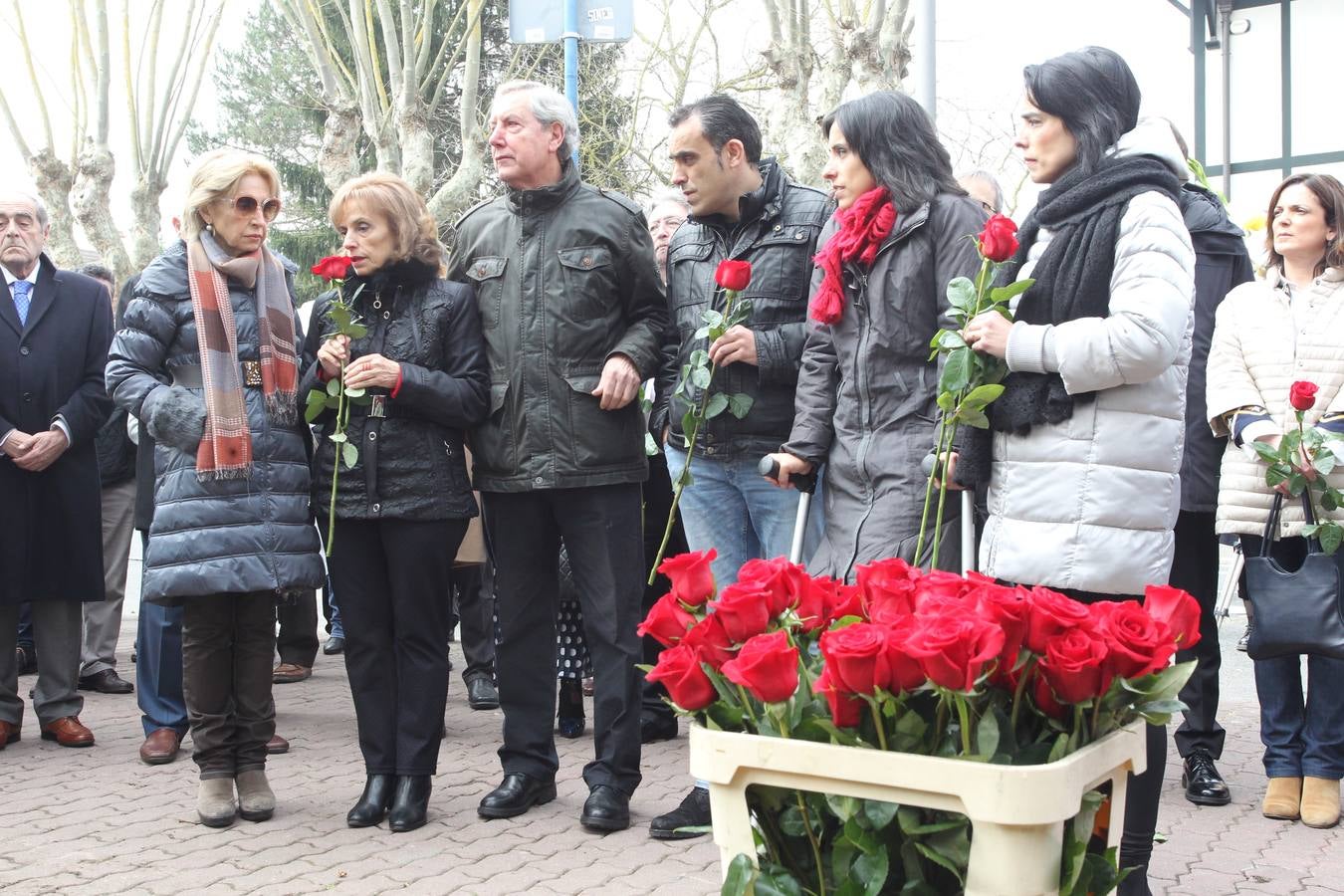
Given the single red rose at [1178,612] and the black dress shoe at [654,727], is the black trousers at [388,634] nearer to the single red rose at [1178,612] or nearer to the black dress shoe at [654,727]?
the black dress shoe at [654,727]

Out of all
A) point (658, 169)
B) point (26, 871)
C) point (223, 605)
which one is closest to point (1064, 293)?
point (223, 605)

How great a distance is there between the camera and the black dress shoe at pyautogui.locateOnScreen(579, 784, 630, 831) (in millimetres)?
4512

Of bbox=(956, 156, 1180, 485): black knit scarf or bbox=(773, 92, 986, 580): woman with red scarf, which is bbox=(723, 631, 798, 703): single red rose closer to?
bbox=(956, 156, 1180, 485): black knit scarf

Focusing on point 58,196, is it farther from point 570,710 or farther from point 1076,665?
point 1076,665

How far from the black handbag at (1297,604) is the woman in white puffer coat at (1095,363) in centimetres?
150

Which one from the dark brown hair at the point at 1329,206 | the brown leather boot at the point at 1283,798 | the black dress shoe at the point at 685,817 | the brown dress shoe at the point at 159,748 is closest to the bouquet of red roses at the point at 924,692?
the black dress shoe at the point at 685,817

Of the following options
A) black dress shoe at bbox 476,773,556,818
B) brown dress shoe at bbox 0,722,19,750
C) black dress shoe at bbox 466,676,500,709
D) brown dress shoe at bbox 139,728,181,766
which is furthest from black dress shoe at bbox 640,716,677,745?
brown dress shoe at bbox 0,722,19,750

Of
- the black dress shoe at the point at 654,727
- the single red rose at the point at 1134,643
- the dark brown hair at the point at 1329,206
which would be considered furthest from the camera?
the black dress shoe at the point at 654,727

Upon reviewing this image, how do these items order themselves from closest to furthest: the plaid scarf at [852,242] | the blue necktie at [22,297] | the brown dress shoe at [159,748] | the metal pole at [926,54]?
the plaid scarf at [852,242] < the brown dress shoe at [159,748] < the blue necktie at [22,297] < the metal pole at [926,54]

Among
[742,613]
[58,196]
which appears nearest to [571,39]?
[742,613]

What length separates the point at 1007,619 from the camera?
207 centimetres

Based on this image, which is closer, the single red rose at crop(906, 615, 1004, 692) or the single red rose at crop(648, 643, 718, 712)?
the single red rose at crop(906, 615, 1004, 692)

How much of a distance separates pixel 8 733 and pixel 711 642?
16.1 ft

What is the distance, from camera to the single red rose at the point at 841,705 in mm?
2045
